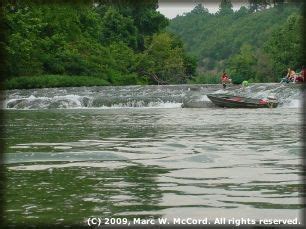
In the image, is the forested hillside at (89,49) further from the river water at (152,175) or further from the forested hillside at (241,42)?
the river water at (152,175)

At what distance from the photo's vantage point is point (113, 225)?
155 inches

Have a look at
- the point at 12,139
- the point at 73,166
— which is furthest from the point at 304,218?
the point at 12,139

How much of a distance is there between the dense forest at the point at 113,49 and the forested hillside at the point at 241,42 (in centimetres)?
17

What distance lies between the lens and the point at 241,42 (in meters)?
106

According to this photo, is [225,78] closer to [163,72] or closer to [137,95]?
[137,95]

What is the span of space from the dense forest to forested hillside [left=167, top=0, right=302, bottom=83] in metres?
0.17

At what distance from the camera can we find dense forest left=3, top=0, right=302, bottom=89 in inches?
1571

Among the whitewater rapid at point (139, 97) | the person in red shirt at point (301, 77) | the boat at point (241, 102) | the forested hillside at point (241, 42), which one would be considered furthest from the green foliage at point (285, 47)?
the boat at point (241, 102)

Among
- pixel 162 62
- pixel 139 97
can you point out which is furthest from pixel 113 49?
pixel 139 97

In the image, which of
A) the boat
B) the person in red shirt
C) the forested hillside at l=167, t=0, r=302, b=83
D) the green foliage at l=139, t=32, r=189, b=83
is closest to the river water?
the boat

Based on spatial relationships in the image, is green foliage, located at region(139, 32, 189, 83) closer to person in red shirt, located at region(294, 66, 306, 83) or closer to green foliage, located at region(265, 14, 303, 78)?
green foliage, located at region(265, 14, 303, 78)

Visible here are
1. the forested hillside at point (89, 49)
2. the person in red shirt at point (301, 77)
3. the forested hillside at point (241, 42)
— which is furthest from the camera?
the forested hillside at point (241, 42)

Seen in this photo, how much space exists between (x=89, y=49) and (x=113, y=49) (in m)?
6.56

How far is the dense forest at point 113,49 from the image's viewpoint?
39906 millimetres
